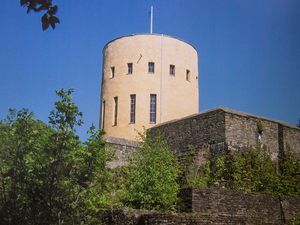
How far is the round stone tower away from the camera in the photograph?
2906cm

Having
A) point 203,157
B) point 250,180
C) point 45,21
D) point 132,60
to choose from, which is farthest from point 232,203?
point 132,60

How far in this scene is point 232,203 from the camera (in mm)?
15875

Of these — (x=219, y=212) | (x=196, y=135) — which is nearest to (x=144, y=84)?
(x=196, y=135)

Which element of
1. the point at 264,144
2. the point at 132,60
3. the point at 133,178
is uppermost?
the point at 132,60

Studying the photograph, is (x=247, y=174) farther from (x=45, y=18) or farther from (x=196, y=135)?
(x=45, y=18)

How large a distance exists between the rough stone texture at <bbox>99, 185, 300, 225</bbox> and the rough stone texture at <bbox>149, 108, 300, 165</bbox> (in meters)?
4.28

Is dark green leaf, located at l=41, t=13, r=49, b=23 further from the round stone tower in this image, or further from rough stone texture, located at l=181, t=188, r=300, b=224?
the round stone tower

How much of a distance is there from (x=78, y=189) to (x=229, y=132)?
1199 cm

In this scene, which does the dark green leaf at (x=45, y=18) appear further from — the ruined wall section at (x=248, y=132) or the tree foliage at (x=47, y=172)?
Answer: the ruined wall section at (x=248, y=132)

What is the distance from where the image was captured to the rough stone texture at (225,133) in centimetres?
2131

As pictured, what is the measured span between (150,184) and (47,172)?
7.21m

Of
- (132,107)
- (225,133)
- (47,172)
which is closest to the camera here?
(47,172)

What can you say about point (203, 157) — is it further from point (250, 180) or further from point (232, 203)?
point (232, 203)

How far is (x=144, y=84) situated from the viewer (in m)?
29.3
